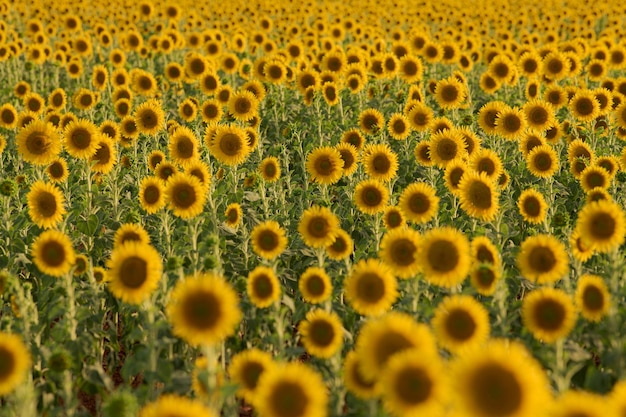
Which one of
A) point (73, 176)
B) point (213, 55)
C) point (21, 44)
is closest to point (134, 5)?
point (21, 44)

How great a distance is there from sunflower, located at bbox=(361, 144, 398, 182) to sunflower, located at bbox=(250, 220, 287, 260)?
2.31 metres

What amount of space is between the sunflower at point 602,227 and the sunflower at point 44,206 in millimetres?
5383

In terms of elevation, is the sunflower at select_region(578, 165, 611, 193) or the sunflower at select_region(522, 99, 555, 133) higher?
the sunflower at select_region(522, 99, 555, 133)

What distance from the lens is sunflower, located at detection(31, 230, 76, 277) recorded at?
17.5ft

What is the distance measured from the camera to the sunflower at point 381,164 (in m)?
7.80

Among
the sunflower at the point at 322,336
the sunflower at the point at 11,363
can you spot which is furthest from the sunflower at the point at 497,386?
the sunflower at the point at 11,363

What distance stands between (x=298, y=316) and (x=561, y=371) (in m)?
2.57

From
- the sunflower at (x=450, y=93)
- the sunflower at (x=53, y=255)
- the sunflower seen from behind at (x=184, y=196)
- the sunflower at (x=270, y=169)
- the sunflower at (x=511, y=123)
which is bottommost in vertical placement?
the sunflower at (x=53, y=255)

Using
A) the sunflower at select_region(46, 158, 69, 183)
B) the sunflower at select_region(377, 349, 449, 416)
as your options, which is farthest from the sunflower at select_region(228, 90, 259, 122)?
the sunflower at select_region(377, 349, 449, 416)

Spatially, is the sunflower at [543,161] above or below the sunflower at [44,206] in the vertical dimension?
above

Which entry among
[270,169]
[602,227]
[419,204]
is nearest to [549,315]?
[602,227]

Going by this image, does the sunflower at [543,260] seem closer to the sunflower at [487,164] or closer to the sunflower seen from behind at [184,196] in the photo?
the sunflower at [487,164]

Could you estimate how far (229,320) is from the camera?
4.14 meters

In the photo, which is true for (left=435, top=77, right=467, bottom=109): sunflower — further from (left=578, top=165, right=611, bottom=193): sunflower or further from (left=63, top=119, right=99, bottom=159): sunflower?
(left=63, top=119, right=99, bottom=159): sunflower
